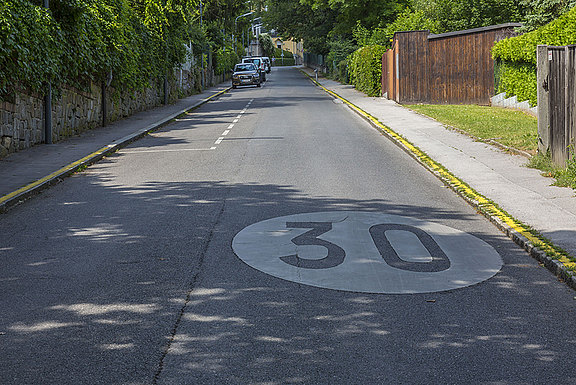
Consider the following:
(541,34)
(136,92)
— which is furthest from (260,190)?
(136,92)

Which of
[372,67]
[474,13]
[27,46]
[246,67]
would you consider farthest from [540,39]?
[246,67]

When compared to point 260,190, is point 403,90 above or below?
above

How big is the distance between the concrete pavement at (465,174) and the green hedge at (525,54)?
3853 millimetres

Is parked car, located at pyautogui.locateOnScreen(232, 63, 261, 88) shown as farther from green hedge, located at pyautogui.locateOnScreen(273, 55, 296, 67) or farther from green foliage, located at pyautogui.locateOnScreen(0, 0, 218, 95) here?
green hedge, located at pyautogui.locateOnScreen(273, 55, 296, 67)

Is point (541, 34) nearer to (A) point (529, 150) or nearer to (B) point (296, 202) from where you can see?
(A) point (529, 150)

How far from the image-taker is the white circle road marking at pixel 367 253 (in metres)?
6.47

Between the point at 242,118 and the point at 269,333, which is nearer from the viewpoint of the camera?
the point at 269,333

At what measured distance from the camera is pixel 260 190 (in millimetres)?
11227

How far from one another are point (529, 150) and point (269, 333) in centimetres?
1051

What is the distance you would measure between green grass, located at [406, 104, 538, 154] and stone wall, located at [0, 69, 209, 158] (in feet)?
34.8

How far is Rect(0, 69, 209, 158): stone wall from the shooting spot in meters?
15.5

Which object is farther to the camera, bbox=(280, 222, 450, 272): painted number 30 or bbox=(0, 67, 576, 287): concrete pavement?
bbox=(0, 67, 576, 287): concrete pavement

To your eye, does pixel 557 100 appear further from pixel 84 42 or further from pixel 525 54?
pixel 84 42

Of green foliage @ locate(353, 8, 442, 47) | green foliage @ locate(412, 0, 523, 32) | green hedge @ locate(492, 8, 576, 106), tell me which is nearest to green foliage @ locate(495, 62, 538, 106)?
green hedge @ locate(492, 8, 576, 106)
